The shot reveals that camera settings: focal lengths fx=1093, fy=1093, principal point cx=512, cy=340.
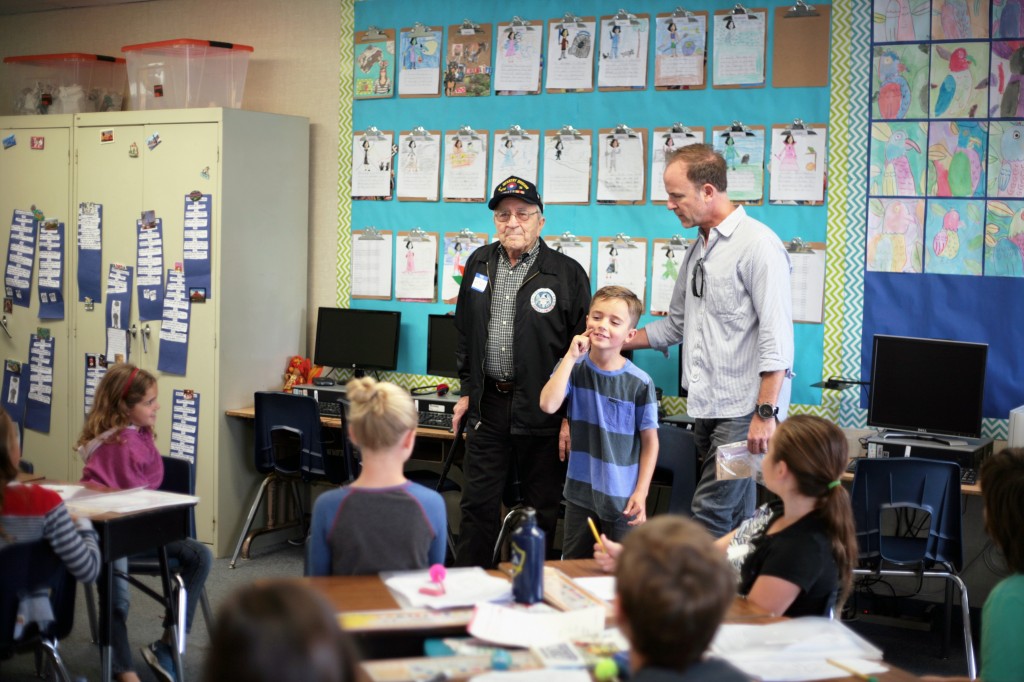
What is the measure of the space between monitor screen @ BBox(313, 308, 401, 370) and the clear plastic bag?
2.60 m

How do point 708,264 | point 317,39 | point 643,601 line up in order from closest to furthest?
point 643,601 < point 708,264 < point 317,39

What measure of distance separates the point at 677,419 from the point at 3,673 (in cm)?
285

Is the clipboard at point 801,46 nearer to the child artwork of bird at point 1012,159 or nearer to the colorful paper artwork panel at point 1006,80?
the colorful paper artwork panel at point 1006,80

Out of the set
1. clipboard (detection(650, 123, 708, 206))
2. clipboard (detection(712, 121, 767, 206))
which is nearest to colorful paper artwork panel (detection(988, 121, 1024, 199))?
clipboard (detection(712, 121, 767, 206))

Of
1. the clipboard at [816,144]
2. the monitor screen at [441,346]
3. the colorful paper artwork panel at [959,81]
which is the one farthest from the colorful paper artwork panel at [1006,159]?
the monitor screen at [441,346]

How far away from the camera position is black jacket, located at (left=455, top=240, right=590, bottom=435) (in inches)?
164

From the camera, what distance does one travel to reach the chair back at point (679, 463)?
4.36 meters

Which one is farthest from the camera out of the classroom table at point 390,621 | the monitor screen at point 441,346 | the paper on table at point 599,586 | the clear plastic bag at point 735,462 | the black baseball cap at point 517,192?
the monitor screen at point 441,346

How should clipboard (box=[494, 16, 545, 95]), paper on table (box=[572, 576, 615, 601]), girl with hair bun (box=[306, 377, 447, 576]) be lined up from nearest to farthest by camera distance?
paper on table (box=[572, 576, 615, 601])
girl with hair bun (box=[306, 377, 447, 576])
clipboard (box=[494, 16, 545, 95])

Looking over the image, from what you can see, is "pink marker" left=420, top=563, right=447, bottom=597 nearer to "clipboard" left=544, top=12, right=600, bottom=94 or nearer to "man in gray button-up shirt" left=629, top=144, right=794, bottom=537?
"man in gray button-up shirt" left=629, top=144, right=794, bottom=537

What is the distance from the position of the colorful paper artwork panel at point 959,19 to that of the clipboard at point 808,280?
1012 millimetres

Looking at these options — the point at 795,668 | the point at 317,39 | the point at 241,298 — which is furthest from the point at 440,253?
the point at 795,668

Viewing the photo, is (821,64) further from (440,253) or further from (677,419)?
(440,253)

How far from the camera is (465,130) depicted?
5609 mm
